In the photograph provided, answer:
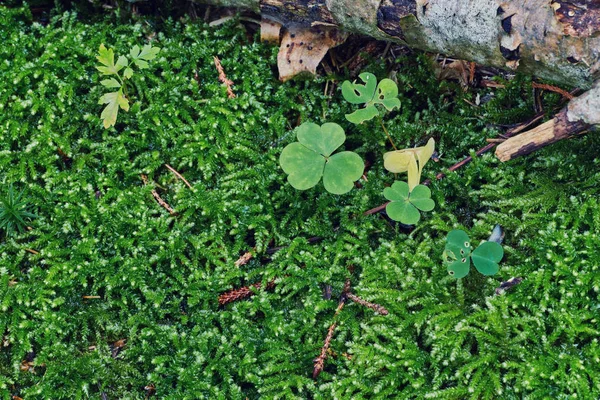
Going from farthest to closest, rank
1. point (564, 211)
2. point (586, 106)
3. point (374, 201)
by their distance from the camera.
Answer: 1. point (374, 201)
2. point (564, 211)
3. point (586, 106)

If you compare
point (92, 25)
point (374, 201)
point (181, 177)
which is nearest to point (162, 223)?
point (181, 177)

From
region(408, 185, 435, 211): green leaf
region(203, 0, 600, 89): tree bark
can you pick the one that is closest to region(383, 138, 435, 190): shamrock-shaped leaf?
region(408, 185, 435, 211): green leaf

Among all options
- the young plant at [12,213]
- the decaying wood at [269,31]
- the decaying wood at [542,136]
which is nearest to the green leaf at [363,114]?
the decaying wood at [542,136]

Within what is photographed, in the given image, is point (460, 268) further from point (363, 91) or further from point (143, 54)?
point (143, 54)

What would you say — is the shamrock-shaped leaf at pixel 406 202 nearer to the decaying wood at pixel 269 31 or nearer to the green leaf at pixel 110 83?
the decaying wood at pixel 269 31

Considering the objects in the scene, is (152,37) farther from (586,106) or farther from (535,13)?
(586,106)

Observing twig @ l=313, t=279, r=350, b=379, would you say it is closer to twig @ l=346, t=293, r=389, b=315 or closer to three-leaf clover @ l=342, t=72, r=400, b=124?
twig @ l=346, t=293, r=389, b=315

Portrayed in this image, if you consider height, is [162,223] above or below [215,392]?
above
